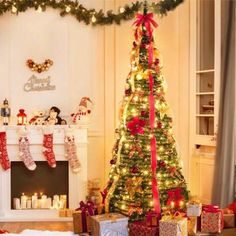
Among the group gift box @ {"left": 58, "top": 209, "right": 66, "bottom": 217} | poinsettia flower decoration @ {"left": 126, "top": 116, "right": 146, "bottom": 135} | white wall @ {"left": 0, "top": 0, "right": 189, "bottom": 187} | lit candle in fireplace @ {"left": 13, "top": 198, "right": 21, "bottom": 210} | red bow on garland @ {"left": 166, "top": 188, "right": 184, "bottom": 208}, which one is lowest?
gift box @ {"left": 58, "top": 209, "right": 66, "bottom": 217}

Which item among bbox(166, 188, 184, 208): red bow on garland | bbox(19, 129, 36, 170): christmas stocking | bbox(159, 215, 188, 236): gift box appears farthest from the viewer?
bbox(19, 129, 36, 170): christmas stocking

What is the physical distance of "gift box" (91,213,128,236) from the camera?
457cm

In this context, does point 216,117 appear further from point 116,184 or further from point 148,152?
point 116,184

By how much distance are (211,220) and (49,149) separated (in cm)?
212

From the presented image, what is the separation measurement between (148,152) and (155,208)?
572 mm

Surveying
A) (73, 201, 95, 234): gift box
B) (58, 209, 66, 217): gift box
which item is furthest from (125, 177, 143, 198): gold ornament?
(58, 209, 66, 217): gift box

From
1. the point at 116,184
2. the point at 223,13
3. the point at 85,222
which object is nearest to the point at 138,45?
the point at 223,13

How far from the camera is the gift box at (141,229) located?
4.56 meters

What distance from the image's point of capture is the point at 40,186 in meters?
6.06

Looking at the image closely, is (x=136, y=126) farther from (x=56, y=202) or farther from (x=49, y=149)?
(x=56, y=202)

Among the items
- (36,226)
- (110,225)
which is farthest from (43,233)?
(110,225)

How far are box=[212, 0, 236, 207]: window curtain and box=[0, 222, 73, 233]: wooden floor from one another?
1756 millimetres

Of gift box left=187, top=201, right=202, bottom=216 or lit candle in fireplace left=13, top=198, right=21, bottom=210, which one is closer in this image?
gift box left=187, top=201, right=202, bottom=216

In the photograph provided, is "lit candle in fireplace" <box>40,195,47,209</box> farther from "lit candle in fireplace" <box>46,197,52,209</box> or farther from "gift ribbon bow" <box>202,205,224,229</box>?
"gift ribbon bow" <box>202,205,224,229</box>
